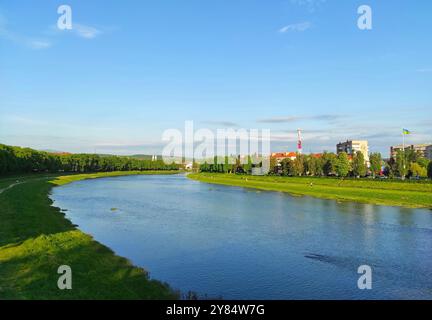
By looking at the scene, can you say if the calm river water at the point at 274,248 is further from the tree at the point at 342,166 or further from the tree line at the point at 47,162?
the tree line at the point at 47,162

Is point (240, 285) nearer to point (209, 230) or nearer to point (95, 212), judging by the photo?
point (209, 230)

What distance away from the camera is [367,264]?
76.6 ft

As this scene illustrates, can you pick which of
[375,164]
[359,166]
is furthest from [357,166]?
[375,164]

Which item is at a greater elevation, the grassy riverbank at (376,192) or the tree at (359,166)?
the tree at (359,166)

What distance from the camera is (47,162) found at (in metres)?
126

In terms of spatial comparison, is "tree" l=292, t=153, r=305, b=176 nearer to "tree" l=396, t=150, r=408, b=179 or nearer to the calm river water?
"tree" l=396, t=150, r=408, b=179

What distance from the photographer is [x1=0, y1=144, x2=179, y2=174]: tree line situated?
308ft

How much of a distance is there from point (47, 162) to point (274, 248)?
11672 cm

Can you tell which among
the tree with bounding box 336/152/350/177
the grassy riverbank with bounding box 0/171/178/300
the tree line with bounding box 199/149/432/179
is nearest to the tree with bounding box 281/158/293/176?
the tree line with bounding box 199/149/432/179

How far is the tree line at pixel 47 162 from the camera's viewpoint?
93.9m

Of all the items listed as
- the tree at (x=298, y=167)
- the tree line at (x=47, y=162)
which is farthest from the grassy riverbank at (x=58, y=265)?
the tree at (x=298, y=167)

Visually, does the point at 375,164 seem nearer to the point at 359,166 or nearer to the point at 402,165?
the point at 359,166

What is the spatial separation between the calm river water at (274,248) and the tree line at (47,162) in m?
58.0
